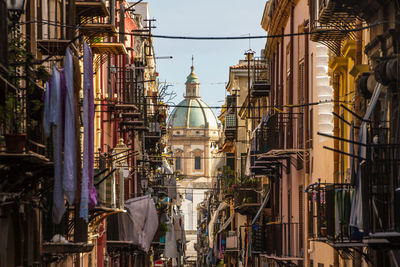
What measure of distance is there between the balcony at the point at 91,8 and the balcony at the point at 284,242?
8340 millimetres

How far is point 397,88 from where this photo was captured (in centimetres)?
1455

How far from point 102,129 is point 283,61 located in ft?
20.1

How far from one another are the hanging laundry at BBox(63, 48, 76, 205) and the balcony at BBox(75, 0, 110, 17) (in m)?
7.48

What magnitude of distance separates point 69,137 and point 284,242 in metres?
15.9

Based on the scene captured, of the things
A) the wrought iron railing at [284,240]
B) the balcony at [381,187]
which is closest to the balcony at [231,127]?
the wrought iron railing at [284,240]

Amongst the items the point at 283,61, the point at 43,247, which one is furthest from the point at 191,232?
the point at 43,247

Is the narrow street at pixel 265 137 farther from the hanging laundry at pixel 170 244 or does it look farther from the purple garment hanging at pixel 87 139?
the hanging laundry at pixel 170 244

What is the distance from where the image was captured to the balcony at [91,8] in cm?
2259

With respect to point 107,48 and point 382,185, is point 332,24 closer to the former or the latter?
point 382,185

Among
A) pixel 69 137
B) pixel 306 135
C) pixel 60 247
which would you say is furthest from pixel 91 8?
pixel 69 137

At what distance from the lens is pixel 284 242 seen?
98.5ft

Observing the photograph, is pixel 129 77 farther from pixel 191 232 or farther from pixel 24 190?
pixel 191 232

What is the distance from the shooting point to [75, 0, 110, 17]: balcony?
22.6 meters

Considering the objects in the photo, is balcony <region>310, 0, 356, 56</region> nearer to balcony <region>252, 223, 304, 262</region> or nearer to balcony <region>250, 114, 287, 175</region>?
balcony <region>252, 223, 304, 262</region>
